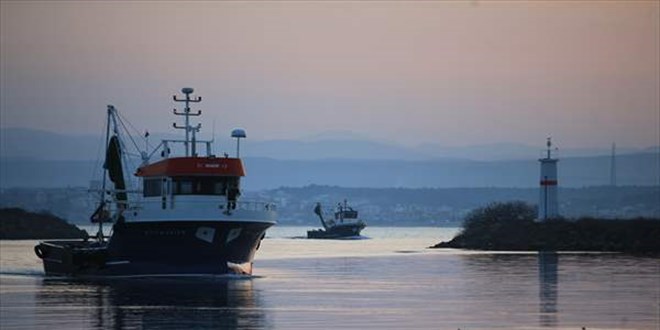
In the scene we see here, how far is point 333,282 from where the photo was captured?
5969 cm

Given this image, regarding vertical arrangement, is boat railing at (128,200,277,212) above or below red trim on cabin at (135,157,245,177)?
below

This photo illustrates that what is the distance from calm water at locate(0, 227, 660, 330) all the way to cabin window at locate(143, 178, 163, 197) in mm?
5188

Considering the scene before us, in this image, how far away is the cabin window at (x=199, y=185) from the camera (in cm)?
6094

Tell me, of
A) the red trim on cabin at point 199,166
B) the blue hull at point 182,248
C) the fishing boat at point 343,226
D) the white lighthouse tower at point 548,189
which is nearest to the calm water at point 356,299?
the blue hull at point 182,248

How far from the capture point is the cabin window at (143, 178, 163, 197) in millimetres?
62281

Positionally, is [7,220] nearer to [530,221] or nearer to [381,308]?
[530,221]

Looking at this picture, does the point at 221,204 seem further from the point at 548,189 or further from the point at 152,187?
the point at 548,189

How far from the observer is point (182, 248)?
60031mm

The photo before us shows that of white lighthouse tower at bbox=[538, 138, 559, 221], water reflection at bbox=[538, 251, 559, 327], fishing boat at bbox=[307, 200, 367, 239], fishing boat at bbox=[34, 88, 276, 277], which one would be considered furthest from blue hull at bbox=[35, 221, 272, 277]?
fishing boat at bbox=[307, 200, 367, 239]

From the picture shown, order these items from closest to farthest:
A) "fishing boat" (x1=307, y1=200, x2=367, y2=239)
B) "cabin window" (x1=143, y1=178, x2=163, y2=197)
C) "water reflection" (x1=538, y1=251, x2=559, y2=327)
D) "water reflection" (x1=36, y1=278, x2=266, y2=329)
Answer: "water reflection" (x1=36, y1=278, x2=266, y2=329) → "water reflection" (x1=538, y1=251, x2=559, y2=327) → "cabin window" (x1=143, y1=178, x2=163, y2=197) → "fishing boat" (x1=307, y1=200, x2=367, y2=239)

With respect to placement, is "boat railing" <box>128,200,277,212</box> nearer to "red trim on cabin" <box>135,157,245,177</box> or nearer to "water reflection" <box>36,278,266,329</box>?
"red trim on cabin" <box>135,157,245,177</box>

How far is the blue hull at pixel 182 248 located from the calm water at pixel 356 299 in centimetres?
132

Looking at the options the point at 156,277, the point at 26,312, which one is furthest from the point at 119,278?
the point at 26,312

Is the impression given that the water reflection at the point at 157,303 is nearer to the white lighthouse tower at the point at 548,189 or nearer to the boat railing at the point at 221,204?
the boat railing at the point at 221,204
